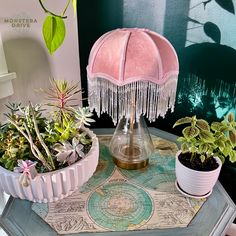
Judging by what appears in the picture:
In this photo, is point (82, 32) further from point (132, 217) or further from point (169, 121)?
point (132, 217)

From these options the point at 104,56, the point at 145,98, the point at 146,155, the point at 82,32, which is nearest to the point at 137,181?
the point at 146,155

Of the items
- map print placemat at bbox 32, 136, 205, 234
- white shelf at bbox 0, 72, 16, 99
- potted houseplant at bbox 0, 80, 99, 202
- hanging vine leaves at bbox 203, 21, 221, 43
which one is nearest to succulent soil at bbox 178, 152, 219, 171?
map print placemat at bbox 32, 136, 205, 234

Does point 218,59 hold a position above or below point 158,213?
above

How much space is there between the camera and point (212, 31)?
958 millimetres

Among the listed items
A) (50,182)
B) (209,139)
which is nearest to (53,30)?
(50,182)

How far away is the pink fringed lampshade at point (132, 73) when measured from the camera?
697mm

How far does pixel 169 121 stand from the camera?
1202 mm

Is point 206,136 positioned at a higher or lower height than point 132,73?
lower

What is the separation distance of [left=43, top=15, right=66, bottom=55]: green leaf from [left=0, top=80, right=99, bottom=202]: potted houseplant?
0.13 metres

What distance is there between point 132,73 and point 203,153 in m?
0.31

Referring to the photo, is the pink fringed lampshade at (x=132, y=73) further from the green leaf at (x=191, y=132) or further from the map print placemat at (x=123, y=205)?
the map print placemat at (x=123, y=205)

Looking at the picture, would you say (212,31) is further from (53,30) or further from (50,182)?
(50,182)

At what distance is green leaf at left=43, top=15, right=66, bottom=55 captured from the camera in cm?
74

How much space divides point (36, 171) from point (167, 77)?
42 centimetres
